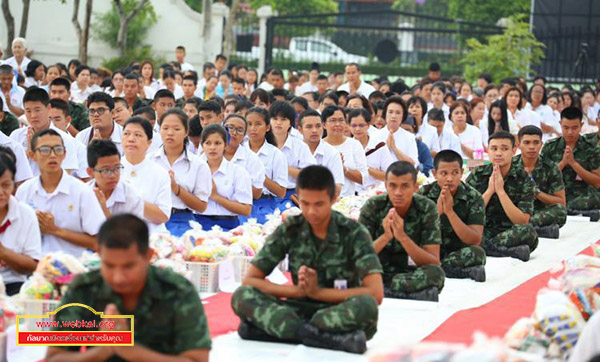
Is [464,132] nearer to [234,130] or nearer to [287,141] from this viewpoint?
[287,141]

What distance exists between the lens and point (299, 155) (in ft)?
35.1

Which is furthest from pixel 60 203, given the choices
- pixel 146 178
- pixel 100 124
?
pixel 100 124

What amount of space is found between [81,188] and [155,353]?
2598 millimetres

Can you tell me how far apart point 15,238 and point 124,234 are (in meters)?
2.40

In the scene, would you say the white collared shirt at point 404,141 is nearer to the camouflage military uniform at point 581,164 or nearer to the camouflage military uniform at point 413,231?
the camouflage military uniform at point 581,164

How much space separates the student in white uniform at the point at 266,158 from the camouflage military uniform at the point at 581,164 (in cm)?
316

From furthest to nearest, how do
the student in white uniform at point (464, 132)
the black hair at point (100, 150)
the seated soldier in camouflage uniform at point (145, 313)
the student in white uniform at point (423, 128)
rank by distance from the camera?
the student in white uniform at point (464, 132)
the student in white uniform at point (423, 128)
the black hair at point (100, 150)
the seated soldier in camouflage uniform at point (145, 313)

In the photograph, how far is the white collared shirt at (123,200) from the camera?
7.34m

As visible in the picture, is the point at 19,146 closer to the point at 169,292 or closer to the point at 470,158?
the point at 169,292

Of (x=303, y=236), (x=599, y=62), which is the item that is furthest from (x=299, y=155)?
(x=599, y=62)

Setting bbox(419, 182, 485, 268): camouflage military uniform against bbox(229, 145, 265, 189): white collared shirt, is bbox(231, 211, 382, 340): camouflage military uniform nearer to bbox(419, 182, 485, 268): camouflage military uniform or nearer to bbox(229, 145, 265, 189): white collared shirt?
bbox(419, 182, 485, 268): camouflage military uniform

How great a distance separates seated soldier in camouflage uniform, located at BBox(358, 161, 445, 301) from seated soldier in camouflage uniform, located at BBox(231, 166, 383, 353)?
96 centimetres

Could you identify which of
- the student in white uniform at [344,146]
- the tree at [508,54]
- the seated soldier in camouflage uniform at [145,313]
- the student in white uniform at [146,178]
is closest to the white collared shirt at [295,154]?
the student in white uniform at [344,146]

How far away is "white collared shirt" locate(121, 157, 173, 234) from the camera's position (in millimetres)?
7871
